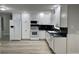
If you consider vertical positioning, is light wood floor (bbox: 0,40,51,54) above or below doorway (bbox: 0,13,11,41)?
below

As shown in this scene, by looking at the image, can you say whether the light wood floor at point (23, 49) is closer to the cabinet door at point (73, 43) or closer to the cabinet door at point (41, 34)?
the cabinet door at point (73, 43)

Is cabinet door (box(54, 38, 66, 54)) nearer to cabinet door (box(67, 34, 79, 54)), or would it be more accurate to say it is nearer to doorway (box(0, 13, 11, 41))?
cabinet door (box(67, 34, 79, 54))

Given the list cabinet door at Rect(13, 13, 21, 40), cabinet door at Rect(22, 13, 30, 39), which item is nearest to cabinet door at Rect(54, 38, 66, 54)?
cabinet door at Rect(13, 13, 21, 40)

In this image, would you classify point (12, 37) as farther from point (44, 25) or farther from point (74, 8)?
point (74, 8)

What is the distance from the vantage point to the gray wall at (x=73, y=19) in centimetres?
493

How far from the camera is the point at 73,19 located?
4.97m

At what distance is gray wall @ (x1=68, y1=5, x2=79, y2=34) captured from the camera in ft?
16.2

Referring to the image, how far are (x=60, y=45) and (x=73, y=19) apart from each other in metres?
1.04

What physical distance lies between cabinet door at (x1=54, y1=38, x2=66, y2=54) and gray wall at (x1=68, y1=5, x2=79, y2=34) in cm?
46

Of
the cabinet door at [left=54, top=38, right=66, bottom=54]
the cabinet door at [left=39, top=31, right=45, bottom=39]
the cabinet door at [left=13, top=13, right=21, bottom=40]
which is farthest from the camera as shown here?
the cabinet door at [left=39, top=31, right=45, bottom=39]

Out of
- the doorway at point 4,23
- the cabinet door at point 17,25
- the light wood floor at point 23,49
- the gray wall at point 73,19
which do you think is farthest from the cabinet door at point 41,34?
the gray wall at point 73,19

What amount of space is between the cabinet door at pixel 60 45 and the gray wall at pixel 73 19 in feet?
1.52
